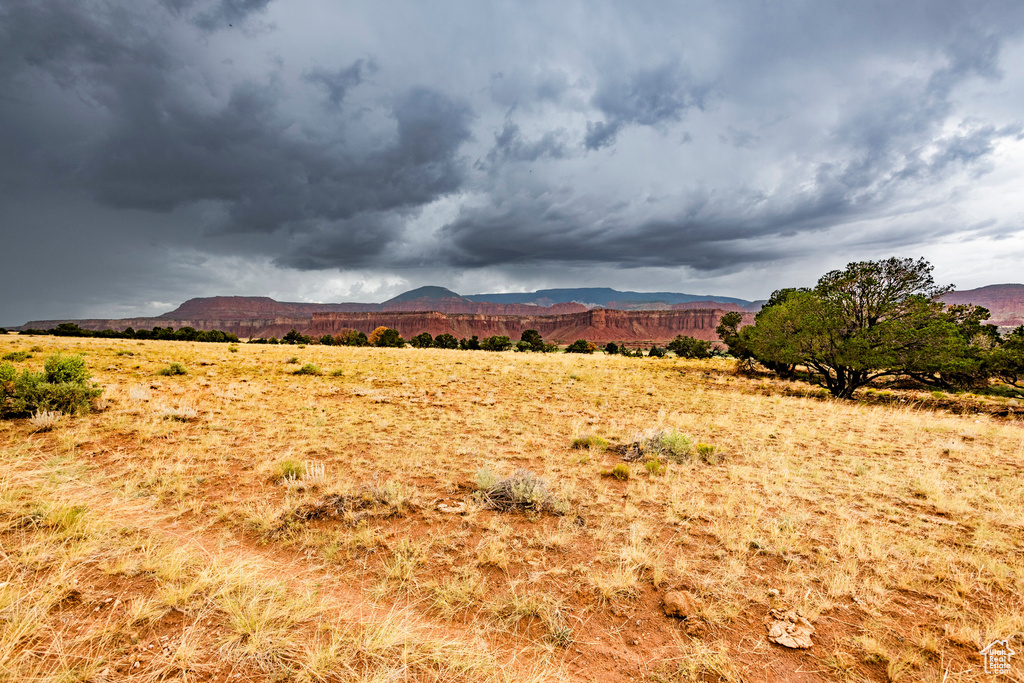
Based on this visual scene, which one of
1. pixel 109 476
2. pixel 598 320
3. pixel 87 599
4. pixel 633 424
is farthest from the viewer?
pixel 598 320

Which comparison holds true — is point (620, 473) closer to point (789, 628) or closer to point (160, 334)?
point (789, 628)

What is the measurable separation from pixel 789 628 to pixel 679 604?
950 millimetres

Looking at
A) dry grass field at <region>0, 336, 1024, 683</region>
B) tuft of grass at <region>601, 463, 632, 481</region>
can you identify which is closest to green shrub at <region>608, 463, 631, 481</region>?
tuft of grass at <region>601, 463, 632, 481</region>

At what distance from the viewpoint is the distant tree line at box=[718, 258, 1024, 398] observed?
1591 cm

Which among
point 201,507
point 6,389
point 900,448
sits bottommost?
point 900,448

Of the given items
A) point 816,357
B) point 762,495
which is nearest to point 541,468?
point 762,495

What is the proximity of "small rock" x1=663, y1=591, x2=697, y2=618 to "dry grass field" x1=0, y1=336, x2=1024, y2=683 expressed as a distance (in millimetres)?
71

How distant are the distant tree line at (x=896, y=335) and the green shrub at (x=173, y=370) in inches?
1125

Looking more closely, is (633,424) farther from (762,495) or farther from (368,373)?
(368,373)

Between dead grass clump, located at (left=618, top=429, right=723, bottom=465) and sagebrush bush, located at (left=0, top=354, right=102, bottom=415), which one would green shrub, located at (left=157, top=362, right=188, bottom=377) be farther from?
dead grass clump, located at (left=618, top=429, right=723, bottom=465)

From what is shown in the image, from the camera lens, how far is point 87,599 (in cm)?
322

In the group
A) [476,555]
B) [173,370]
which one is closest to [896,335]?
[476,555]

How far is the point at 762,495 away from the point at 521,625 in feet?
16.1

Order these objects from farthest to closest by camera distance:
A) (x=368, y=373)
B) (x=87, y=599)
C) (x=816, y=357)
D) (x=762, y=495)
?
(x=816, y=357)
(x=368, y=373)
(x=762, y=495)
(x=87, y=599)
